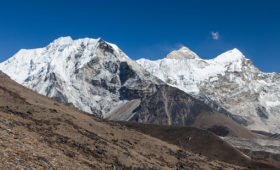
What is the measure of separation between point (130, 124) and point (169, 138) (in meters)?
38.0

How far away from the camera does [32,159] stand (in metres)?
26.6

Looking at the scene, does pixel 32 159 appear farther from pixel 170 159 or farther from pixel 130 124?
pixel 130 124

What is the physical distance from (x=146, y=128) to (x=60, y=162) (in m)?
160

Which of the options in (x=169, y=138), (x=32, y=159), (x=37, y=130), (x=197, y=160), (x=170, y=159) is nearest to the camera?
(x=32, y=159)

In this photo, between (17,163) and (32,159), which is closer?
(17,163)

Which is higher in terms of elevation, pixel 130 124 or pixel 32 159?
pixel 130 124

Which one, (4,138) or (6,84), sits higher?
(6,84)

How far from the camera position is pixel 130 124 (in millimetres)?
198375

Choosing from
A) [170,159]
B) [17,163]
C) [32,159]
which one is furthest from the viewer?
[170,159]

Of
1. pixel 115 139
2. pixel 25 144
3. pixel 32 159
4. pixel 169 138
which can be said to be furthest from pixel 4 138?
pixel 169 138

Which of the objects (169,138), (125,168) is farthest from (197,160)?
(169,138)

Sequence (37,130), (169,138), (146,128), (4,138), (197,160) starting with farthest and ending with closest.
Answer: (146,128) → (169,138) → (197,160) → (37,130) → (4,138)

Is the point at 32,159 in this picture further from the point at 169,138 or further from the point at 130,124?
the point at 130,124

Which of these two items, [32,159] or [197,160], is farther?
[197,160]
